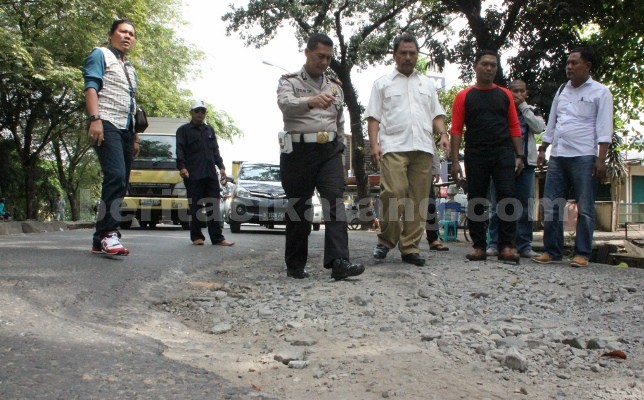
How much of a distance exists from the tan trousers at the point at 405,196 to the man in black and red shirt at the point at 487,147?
536mm

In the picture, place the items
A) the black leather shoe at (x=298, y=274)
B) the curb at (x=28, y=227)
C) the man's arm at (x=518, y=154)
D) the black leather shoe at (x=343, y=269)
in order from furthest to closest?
the curb at (x=28, y=227)
the man's arm at (x=518, y=154)
the black leather shoe at (x=298, y=274)
the black leather shoe at (x=343, y=269)

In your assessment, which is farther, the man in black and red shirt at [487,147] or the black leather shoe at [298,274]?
the man in black and red shirt at [487,147]

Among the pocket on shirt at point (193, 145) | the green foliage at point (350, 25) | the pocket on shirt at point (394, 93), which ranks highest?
the green foliage at point (350, 25)

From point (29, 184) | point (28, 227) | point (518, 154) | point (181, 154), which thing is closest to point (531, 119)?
point (518, 154)

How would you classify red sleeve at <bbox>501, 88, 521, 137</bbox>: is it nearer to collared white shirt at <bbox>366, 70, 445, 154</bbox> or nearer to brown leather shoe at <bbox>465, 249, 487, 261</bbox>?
collared white shirt at <bbox>366, 70, 445, 154</bbox>

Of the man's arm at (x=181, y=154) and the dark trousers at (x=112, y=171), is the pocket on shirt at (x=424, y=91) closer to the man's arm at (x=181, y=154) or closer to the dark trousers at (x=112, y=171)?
the dark trousers at (x=112, y=171)

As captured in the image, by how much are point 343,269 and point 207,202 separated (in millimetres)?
3754

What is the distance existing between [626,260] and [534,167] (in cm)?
202

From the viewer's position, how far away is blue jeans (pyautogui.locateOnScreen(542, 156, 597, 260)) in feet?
19.3

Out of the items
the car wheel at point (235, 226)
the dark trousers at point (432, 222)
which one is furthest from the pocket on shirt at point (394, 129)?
the car wheel at point (235, 226)

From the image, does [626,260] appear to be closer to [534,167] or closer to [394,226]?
[534,167]

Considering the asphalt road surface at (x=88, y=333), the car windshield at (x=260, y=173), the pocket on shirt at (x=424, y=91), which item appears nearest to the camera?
the asphalt road surface at (x=88, y=333)

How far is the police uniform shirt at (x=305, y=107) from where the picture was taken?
16.1 feet

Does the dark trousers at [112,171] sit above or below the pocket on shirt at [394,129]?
below
